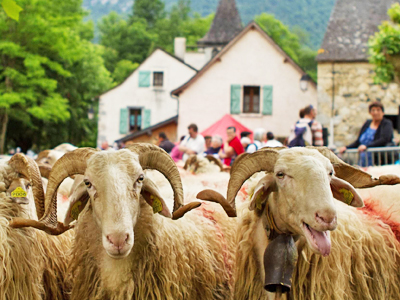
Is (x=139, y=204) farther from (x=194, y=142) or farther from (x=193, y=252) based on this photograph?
(x=194, y=142)

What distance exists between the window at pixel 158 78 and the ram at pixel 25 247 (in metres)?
31.7

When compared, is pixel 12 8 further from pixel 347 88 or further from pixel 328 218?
pixel 347 88

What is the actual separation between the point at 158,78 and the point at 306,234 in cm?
3317

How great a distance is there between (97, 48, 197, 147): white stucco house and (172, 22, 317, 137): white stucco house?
281 inches

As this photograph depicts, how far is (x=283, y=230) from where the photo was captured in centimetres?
417

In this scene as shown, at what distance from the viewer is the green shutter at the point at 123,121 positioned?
35.4 metres

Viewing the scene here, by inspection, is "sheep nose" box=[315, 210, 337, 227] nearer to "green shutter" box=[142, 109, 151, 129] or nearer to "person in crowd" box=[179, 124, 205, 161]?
"person in crowd" box=[179, 124, 205, 161]

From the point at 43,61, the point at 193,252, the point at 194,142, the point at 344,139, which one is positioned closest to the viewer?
the point at 193,252

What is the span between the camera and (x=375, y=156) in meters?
10.2

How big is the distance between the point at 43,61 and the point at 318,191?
28469mm

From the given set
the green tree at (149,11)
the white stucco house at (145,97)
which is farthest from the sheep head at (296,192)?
the green tree at (149,11)

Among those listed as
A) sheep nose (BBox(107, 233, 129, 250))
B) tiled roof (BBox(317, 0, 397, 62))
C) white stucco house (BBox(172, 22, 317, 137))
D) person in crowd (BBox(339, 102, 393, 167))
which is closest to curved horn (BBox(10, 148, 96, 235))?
sheep nose (BBox(107, 233, 129, 250))

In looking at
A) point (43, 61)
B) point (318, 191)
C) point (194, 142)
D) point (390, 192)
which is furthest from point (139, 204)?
point (43, 61)

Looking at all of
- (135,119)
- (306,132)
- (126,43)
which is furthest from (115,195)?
(126,43)
